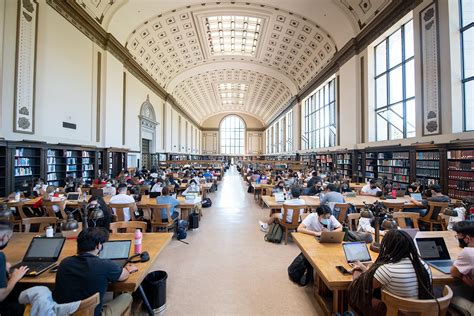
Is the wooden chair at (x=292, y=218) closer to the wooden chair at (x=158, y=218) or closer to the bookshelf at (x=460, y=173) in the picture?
the wooden chair at (x=158, y=218)

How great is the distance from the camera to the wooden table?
1.80m

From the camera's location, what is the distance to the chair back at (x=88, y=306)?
1.47 metres

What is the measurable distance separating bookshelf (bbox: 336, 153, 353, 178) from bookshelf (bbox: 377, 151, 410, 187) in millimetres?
2064

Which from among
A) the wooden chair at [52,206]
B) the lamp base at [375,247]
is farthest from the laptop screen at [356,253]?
the wooden chair at [52,206]

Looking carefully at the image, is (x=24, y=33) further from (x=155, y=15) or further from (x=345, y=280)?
(x=345, y=280)

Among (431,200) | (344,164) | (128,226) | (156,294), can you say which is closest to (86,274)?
(156,294)

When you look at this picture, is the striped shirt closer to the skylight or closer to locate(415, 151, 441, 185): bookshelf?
locate(415, 151, 441, 185): bookshelf

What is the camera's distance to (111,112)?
36.7 feet

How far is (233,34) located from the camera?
15219 mm

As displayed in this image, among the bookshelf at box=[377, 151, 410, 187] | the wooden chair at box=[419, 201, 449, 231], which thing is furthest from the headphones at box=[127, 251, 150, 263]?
the bookshelf at box=[377, 151, 410, 187]

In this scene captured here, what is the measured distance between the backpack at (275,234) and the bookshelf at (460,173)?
4.58 metres

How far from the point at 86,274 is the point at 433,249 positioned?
284 centimetres

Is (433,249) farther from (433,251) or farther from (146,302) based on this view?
(146,302)

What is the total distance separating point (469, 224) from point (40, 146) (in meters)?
9.09
